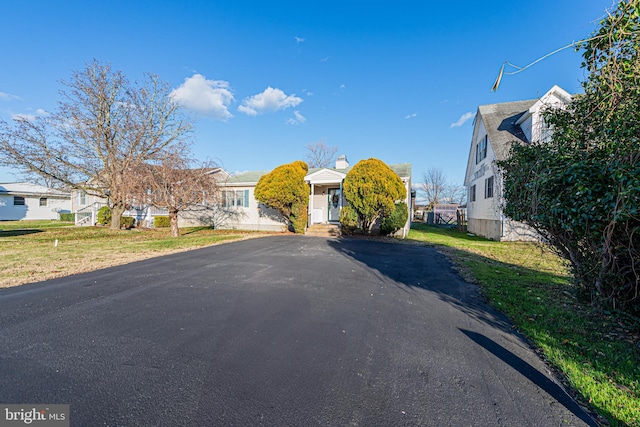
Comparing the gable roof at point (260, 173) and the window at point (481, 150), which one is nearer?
the gable roof at point (260, 173)

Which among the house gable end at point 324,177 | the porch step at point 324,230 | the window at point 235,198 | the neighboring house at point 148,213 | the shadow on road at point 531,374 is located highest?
the house gable end at point 324,177

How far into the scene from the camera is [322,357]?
266cm

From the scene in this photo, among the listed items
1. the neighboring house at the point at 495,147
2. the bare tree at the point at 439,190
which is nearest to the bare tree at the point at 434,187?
the bare tree at the point at 439,190

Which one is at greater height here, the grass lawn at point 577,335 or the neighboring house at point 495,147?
the neighboring house at point 495,147

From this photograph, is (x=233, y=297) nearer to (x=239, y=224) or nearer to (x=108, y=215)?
A: (x=239, y=224)

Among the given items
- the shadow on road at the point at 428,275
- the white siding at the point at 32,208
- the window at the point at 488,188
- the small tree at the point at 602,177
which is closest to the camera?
the small tree at the point at 602,177

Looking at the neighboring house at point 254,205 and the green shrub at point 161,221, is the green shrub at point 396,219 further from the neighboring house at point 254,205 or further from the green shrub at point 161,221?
the green shrub at point 161,221

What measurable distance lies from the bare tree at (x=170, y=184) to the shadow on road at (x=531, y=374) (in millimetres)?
12920

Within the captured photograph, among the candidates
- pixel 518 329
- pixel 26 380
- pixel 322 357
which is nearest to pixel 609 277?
pixel 518 329

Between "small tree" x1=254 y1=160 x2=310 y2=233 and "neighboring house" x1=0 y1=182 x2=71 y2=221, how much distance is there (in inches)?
913

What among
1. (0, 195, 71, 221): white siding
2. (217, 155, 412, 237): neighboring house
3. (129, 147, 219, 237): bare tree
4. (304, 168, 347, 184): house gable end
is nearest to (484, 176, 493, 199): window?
(217, 155, 412, 237): neighboring house

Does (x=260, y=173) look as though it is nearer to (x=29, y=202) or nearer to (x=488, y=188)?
(x=488, y=188)

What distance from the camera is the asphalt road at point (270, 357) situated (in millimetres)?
1955

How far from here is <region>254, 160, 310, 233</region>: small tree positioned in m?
14.2
